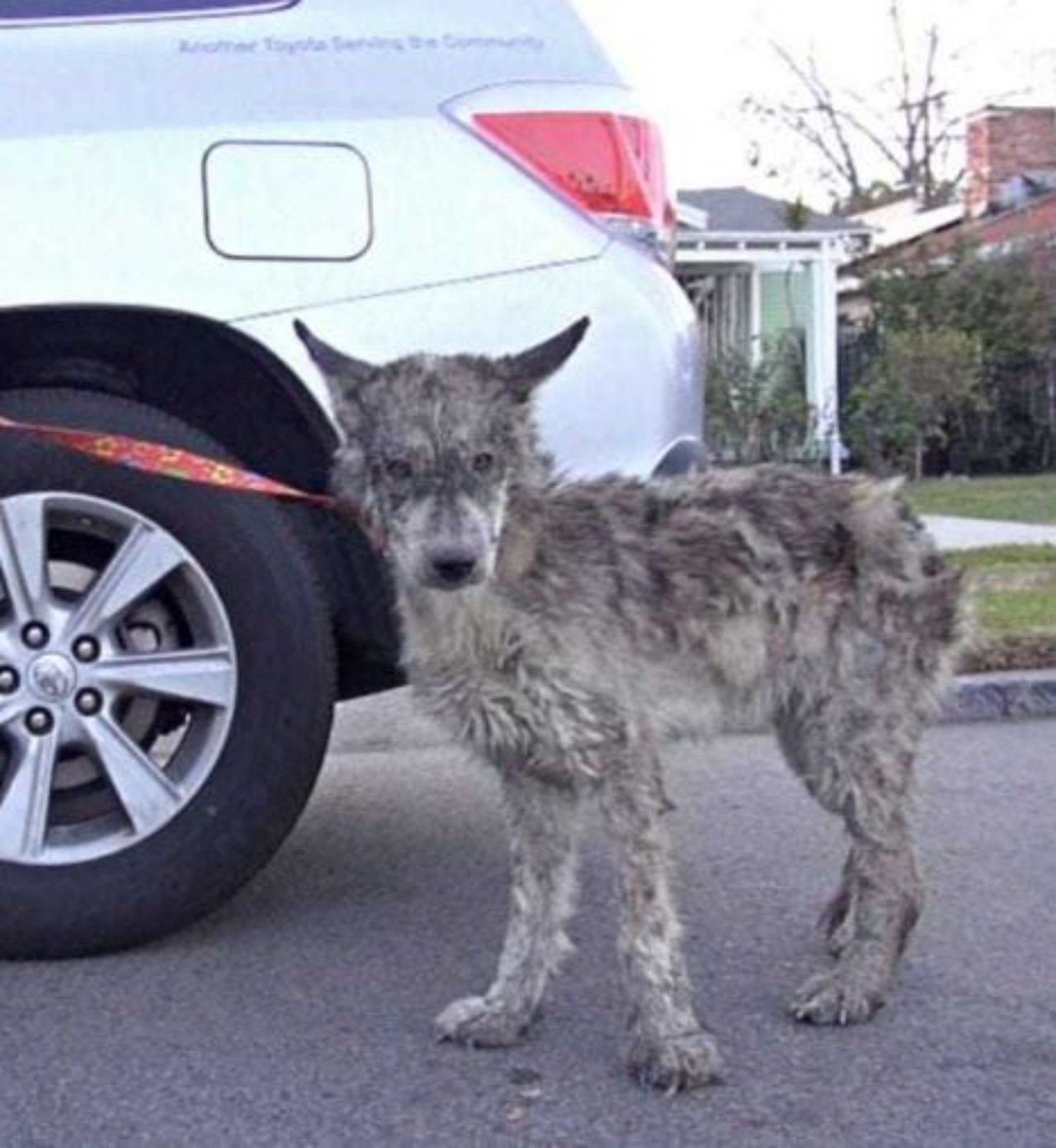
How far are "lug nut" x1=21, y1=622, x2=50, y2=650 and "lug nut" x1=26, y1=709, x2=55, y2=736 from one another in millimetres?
149

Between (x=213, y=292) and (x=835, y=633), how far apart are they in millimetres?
1607

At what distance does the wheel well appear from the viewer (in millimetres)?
4609

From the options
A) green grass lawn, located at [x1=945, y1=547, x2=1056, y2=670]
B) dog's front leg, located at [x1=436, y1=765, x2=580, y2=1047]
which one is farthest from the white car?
green grass lawn, located at [x1=945, y1=547, x2=1056, y2=670]

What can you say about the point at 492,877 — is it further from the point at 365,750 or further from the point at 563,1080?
the point at 365,750

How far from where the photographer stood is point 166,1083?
4.00 metres

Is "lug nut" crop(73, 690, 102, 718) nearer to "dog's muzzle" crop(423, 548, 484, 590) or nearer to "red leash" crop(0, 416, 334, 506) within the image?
"red leash" crop(0, 416, 334, 506)

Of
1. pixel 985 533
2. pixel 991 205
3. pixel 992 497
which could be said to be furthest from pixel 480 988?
pixel 991 205

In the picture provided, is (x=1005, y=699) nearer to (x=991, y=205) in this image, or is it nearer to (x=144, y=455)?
(x=144, y=455)

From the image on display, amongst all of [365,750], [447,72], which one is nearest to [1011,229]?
[365,750]

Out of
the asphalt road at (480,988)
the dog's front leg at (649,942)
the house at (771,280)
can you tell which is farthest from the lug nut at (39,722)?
the house at (771,280)

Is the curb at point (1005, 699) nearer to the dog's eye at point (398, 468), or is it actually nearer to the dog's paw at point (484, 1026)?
the dog's paw at point (484, 1026)

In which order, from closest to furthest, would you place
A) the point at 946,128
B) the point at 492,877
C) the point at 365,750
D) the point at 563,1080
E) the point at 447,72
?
the point at 563,1080 → the point at 447,72 → the point at 492,877 → the point at 365,750 → the point at 946,128

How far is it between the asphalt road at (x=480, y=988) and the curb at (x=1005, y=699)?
5.50 ft

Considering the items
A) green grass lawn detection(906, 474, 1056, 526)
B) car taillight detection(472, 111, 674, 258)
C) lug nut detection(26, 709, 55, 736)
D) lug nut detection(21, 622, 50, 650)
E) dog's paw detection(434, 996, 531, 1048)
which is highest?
car taillight detection(472, 111, 674, 258)
